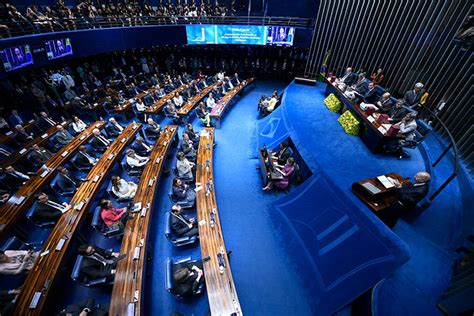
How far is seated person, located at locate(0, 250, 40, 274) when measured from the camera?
12.8ft

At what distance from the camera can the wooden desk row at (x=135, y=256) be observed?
346 centimetres

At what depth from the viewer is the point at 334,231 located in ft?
15.0

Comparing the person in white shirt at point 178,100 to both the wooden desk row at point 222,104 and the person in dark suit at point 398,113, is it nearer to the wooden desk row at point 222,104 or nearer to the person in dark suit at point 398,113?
the wooden desk row at point 222,104

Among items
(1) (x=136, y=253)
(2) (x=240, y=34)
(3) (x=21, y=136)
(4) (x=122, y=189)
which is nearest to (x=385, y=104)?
(1) (x=136, y=253)

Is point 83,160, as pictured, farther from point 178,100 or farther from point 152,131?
point 178,100

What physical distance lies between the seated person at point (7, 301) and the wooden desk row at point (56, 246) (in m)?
0.19

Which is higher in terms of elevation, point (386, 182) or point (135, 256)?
point (386, 182)

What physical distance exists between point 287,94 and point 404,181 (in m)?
7.12

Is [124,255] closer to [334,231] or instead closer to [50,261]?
[50,261]

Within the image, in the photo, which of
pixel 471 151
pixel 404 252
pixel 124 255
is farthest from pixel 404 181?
pixel 124 255

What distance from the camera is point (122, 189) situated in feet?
19.1

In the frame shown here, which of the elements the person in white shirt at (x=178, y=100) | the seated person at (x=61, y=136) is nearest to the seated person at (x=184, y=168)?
the seated person at (x=61, y=136)

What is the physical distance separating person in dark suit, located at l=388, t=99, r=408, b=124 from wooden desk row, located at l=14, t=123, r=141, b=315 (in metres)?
9.00

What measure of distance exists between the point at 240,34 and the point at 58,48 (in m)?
9.89
